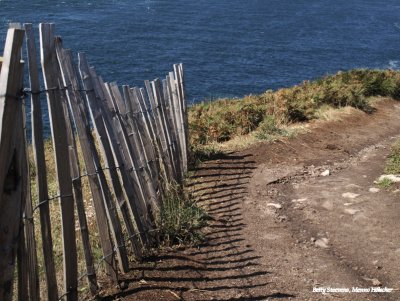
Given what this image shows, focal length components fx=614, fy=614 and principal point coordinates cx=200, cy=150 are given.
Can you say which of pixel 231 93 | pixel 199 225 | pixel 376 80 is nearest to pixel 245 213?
pixel 199 225

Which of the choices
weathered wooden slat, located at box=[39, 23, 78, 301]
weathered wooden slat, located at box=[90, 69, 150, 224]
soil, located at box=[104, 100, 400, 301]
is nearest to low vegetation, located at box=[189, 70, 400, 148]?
soil, located at box=[104, 100, 400, 301]

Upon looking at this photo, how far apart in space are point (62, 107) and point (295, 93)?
11.2 metres

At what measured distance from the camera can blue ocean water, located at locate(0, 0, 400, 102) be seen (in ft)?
96.7

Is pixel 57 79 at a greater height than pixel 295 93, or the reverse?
pixel 57 79

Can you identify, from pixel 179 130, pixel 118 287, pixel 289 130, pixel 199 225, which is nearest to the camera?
pixel 118 287

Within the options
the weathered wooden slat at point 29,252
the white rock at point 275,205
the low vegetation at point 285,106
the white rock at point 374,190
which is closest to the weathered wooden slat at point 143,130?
the white rock at point 275,205

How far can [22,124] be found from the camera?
3420mm

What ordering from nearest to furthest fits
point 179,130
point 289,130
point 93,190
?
point 93,190 < point 179,130 < point 289,130

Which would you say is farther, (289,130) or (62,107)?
(289,130)

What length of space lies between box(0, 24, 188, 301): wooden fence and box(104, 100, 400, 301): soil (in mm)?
514

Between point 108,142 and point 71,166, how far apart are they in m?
0.67

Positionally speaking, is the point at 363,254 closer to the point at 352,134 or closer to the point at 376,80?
the point at 352,134

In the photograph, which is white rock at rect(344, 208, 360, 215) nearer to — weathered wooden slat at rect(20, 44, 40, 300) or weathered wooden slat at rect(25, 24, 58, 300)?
weathered wooden slat at rect(25, 24, 58, 300)

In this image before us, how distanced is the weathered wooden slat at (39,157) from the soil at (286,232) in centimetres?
89
